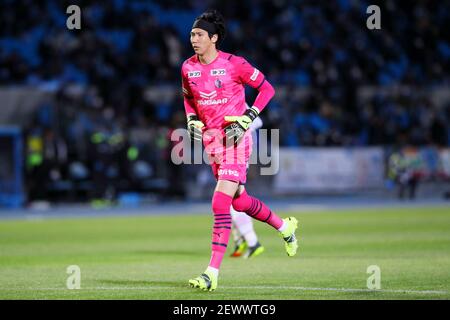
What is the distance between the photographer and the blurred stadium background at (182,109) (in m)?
29.4

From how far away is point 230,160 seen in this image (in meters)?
9.75

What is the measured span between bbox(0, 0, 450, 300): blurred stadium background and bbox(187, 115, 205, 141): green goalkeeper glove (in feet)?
55.2

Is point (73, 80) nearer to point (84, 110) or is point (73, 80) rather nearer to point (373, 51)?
point (84, 110)

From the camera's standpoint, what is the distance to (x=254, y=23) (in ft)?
115

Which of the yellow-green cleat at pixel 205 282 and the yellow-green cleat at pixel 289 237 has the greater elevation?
the yellow-green cleat at pixel 289 237

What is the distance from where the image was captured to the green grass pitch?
8.95 metres

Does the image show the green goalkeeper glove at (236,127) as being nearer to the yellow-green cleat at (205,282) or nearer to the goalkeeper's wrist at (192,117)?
the goalkeeper's wrist at (192,117)

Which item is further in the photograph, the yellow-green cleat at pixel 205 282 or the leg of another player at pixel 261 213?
the leg of another player at pixel 261 213

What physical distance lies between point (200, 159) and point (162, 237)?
11.3 metres

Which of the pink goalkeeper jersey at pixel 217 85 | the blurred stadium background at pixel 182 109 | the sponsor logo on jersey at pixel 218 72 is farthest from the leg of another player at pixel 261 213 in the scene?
the blurred stadium background at pixel 182 109

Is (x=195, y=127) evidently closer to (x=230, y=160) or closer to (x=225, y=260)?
(x=230, y=160)

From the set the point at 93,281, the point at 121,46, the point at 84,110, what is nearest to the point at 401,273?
the point at 93,281

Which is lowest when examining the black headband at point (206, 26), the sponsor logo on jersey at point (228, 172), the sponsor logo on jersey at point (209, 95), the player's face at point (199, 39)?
the sponsor logo on jersey at point (228, 172)

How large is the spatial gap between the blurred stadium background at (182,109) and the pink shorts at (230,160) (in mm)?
16755
